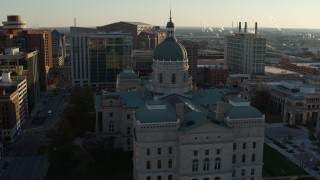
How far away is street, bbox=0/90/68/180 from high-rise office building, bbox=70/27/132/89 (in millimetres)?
35507

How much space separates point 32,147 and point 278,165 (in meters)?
64.8

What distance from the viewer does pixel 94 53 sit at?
192 meters

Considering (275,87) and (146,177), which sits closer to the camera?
(146,177)

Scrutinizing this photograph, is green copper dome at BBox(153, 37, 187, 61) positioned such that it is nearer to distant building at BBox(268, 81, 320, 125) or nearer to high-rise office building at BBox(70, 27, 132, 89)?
distant building at BBox(268, 81, 320, 125)

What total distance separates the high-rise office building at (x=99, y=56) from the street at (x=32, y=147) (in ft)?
116

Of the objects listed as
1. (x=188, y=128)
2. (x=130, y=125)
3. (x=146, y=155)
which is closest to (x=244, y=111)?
(x=188, y=128)

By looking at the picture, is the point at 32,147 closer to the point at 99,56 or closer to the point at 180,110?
the point at 180,110

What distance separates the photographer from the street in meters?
87.2

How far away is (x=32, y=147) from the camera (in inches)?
4154

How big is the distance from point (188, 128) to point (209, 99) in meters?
33.2

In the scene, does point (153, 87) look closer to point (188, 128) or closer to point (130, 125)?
point (130, 125)

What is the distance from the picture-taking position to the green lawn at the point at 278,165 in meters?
86.4

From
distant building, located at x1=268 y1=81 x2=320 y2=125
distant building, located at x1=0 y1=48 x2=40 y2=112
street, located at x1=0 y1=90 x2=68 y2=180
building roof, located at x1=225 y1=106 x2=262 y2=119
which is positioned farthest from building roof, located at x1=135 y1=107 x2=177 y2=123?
distant building, located at x1=0 y1=48 x2=40 y2=112

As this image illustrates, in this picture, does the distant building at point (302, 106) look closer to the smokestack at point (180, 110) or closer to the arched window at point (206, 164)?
the smokestack at point (180, 110)
